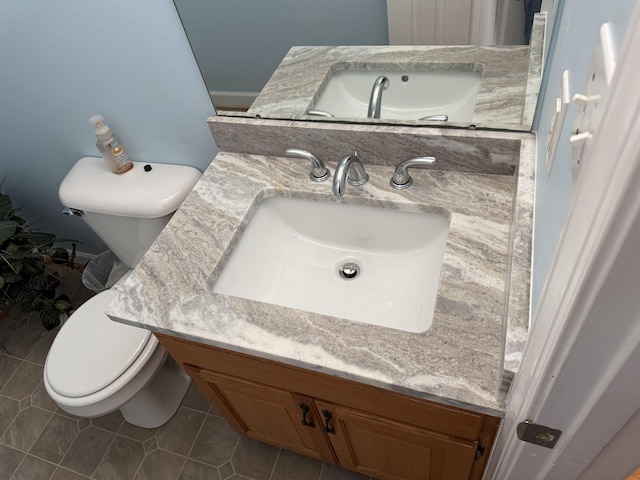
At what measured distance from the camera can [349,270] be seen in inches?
43.5

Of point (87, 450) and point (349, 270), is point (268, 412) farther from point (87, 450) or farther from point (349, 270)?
point (87, 450)

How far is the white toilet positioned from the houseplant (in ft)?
1.12

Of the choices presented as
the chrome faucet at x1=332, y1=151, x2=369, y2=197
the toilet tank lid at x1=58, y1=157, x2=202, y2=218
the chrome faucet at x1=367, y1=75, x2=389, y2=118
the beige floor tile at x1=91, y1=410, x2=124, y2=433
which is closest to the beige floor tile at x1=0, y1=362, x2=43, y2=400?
the beige floor tile at x1=91, y1=410, x2=124, y2=433

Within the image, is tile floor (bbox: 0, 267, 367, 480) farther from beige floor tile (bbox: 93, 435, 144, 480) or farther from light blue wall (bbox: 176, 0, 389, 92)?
light blue wall (bbox: 176, 0, 389, 92)

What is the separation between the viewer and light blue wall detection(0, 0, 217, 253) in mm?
1156

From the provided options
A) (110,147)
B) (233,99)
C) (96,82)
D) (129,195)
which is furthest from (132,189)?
(233,99)

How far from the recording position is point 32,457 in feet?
5.49

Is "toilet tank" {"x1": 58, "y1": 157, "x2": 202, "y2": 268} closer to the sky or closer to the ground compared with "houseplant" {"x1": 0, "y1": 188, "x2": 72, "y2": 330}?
closer to the sky

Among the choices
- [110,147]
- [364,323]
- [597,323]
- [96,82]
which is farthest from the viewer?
Answer: [110,147]

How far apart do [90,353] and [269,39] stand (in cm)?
106

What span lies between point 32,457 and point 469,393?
5.42ft

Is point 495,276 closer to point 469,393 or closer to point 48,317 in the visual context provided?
point 469,393

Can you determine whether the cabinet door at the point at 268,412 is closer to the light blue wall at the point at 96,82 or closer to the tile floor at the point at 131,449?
the tile floor at the point at 131,449

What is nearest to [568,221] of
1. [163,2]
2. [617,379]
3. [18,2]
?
[617,379]
